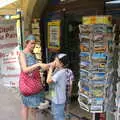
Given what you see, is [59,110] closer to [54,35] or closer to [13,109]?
[13,109]

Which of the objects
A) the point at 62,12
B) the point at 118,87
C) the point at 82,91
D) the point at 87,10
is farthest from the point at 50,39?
the point at 118,87

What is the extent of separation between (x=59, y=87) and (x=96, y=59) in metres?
0.64

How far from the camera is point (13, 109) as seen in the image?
701cm

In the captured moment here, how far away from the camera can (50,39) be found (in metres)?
7.72

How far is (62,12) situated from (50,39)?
0.65 metres

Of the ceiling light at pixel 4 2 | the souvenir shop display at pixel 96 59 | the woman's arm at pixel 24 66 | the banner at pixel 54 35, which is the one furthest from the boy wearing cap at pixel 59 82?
the banner at pixel 54 35

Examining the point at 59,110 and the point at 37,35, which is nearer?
the point at 59,110

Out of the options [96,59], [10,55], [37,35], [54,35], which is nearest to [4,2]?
[10,55]

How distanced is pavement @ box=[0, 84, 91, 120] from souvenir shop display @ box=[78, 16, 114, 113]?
123cm

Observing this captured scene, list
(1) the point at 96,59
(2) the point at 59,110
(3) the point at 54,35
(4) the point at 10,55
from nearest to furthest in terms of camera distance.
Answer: (1) the point at 96,59, (2) the point at 59,110, (4) the point at 10,55, (3) the point at 54,35

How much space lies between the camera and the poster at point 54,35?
7355mm

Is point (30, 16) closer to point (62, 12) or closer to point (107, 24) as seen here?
point (62, 12)

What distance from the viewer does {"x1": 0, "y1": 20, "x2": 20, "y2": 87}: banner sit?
6.26 m

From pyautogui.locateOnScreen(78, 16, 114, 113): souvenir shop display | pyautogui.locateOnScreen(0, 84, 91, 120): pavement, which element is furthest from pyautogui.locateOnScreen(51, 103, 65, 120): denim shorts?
pyautogui.locateOnScreen(0, 84, 91, 120): pavement
